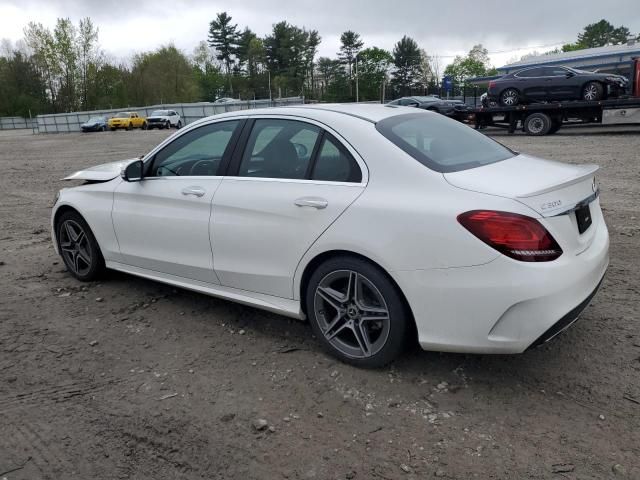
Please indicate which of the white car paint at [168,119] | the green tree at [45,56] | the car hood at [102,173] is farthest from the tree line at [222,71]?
the car hood at [102,173]

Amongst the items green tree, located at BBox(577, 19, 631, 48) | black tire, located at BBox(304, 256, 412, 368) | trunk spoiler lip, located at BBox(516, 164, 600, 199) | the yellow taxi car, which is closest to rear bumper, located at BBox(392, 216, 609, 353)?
black tire, located at BBox(304, 256, 412, 368)

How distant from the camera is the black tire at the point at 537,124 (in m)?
19.6

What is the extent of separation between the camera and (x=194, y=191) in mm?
3980

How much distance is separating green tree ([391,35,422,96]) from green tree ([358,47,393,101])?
2664mm

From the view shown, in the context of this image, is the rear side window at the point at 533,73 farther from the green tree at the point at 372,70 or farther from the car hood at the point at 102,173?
the green tree at the point at 372,70

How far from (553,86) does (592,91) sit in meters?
1.30

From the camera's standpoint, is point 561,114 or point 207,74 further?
point 207,74

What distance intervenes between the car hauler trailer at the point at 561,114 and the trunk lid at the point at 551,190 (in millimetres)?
16953

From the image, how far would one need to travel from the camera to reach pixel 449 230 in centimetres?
283

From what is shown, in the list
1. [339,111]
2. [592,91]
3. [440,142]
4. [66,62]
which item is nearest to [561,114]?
[592,91]

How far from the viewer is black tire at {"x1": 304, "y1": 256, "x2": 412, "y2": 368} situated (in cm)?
310

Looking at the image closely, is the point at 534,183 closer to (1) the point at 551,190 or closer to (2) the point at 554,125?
(1) the point at 551,190

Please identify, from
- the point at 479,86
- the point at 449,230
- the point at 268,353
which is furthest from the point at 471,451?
the point at 479,86

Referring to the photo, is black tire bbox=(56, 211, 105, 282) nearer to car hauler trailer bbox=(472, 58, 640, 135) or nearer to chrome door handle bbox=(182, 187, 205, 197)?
chrome door handle bbox=(182, 187, 205, 197)
